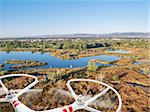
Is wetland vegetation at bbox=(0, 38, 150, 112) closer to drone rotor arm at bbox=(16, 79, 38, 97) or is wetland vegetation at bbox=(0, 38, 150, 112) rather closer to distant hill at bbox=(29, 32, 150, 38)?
distant hill at bbox=(29, 32, 150, 38)

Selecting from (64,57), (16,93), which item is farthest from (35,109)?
(64,57)

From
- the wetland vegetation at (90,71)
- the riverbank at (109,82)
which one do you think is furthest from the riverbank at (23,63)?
the riverbank at (109,82)

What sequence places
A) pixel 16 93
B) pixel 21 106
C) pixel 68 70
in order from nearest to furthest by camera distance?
pixel 21 106, pixel 16 93, pixel 68 70

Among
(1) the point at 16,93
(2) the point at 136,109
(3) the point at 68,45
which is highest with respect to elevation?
(3) the point at 68,45

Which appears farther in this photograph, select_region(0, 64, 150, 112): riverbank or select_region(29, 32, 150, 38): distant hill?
select_region(29, 32, 150, 38): distant hill

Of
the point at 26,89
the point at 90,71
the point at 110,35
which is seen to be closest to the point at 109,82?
the point at 90,71

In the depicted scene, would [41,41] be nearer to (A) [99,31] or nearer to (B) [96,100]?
(A) [99,31]

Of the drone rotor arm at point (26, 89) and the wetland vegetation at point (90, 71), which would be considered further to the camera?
the wetland vegetation at point (90, 71)

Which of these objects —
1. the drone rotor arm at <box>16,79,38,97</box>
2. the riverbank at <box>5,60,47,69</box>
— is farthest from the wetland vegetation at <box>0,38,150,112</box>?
the drone rotor arm at <box>16,79,38,97</box>

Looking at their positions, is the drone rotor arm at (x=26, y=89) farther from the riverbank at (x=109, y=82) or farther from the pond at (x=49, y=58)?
the pond at (x=49, y=58)

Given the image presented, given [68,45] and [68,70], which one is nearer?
[68,70]

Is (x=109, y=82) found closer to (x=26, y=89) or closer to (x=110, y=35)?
(x=110, y=35)
